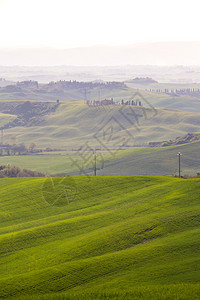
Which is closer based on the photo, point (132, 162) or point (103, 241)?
point (103, 241)

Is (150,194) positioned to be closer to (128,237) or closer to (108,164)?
(128,237)

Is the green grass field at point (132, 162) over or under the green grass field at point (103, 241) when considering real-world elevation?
under

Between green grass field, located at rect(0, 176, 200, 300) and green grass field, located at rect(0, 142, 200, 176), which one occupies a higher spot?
green grass field, located at rect(0, 176, 200, 300)

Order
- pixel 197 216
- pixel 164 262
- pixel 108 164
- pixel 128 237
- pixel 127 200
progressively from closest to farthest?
pixel 164 262 → pixel 128 237 → pixel 197 216 → pixel 127 200 → pixel 108 164

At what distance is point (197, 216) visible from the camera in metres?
42.9

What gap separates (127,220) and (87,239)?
24.2 feet

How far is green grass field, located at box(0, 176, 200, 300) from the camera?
91.9ft

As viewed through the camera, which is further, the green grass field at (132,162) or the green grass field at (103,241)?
the green grass field at (132,162)

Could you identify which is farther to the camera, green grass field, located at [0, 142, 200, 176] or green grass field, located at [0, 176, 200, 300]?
green grass field, located at [0, 142, 200, 176]

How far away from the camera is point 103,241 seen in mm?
38094

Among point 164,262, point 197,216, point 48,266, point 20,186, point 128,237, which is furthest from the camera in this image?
point 20,186

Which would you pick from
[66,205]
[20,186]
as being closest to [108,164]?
[20,186]

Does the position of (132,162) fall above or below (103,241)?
below

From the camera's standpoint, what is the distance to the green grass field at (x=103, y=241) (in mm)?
28016
